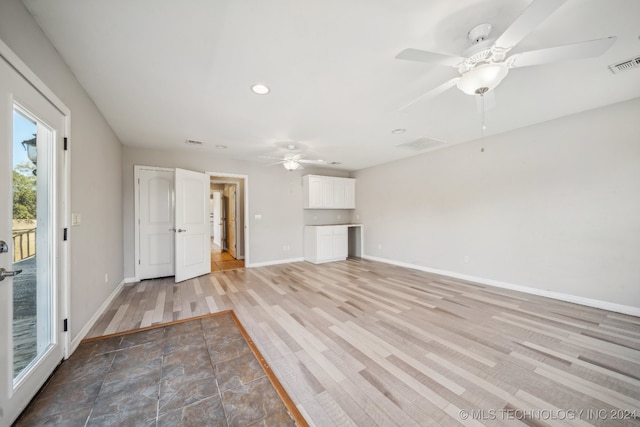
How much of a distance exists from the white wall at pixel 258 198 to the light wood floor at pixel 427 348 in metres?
1.59

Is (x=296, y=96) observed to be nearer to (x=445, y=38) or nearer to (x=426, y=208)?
(x=445, y=38)

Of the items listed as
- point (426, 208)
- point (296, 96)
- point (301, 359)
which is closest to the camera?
point (301, 359)

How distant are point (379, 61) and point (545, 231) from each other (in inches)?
140

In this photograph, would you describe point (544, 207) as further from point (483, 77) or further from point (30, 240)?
point (30, 240)

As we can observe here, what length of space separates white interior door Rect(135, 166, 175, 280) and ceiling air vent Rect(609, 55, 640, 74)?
6246mm

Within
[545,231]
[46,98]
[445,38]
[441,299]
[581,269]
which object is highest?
[445,38]

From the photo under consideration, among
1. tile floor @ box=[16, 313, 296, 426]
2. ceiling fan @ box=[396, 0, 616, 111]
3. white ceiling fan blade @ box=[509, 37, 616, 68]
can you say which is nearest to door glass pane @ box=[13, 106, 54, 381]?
tile floor @ box=[16, 313, 296, 426]

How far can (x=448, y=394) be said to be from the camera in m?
1.54

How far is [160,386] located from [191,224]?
10.6 ft

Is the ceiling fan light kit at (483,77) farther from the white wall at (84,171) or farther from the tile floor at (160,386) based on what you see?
the white wall at (84,171)

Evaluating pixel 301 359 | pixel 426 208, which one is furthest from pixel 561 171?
pixel 301 359

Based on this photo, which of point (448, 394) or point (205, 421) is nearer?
point (205, 421)

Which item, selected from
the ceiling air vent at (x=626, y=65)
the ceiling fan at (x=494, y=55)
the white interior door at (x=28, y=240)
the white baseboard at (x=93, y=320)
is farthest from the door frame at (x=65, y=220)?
the ceiling air vent at (x=626, y=65)

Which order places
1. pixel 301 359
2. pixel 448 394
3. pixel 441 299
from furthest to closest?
pixel 441 299, pixel 301 359, pixel 448 394
